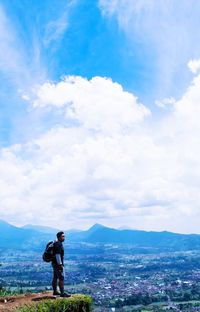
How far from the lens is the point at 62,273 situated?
1170 cm

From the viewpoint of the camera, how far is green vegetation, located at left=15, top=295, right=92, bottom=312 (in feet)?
31.3

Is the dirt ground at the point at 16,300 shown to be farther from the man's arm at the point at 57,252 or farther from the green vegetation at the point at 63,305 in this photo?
the man's arm at the point at 57,252

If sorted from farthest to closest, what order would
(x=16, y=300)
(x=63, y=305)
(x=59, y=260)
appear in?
(x=59, y=260)
(x=16, y=300)
(x=63, y=305)

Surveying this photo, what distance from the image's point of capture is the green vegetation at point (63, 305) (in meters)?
9.55

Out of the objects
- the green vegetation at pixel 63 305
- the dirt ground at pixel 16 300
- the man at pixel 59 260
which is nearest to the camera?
the green vegetation at pixel 63 305

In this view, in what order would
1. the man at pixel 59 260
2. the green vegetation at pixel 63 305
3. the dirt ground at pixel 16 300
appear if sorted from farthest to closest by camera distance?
the man at pixel 59 260 < the dirt ground at pixel 16 300 < the green vegetation at pixel 63 305

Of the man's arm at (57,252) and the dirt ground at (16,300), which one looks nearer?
the dirt ground at (16,300)

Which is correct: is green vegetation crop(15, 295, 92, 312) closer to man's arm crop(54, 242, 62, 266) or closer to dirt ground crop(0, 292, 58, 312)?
dirt ground crop(0, 292, 58, 312)

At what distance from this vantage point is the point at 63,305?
10398 mm

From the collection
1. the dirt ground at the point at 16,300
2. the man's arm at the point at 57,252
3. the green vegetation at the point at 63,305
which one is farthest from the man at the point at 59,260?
the green vegetation at the point at 63,305

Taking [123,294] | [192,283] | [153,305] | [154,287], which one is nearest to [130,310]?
[153,305]

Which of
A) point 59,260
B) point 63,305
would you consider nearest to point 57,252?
point 59,260

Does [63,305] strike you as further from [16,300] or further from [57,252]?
[16,300]

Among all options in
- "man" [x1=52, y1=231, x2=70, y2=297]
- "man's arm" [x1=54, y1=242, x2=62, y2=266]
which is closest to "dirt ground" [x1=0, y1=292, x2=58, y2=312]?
"man" [x1=52, y1=231, x2=70, y2=297]
